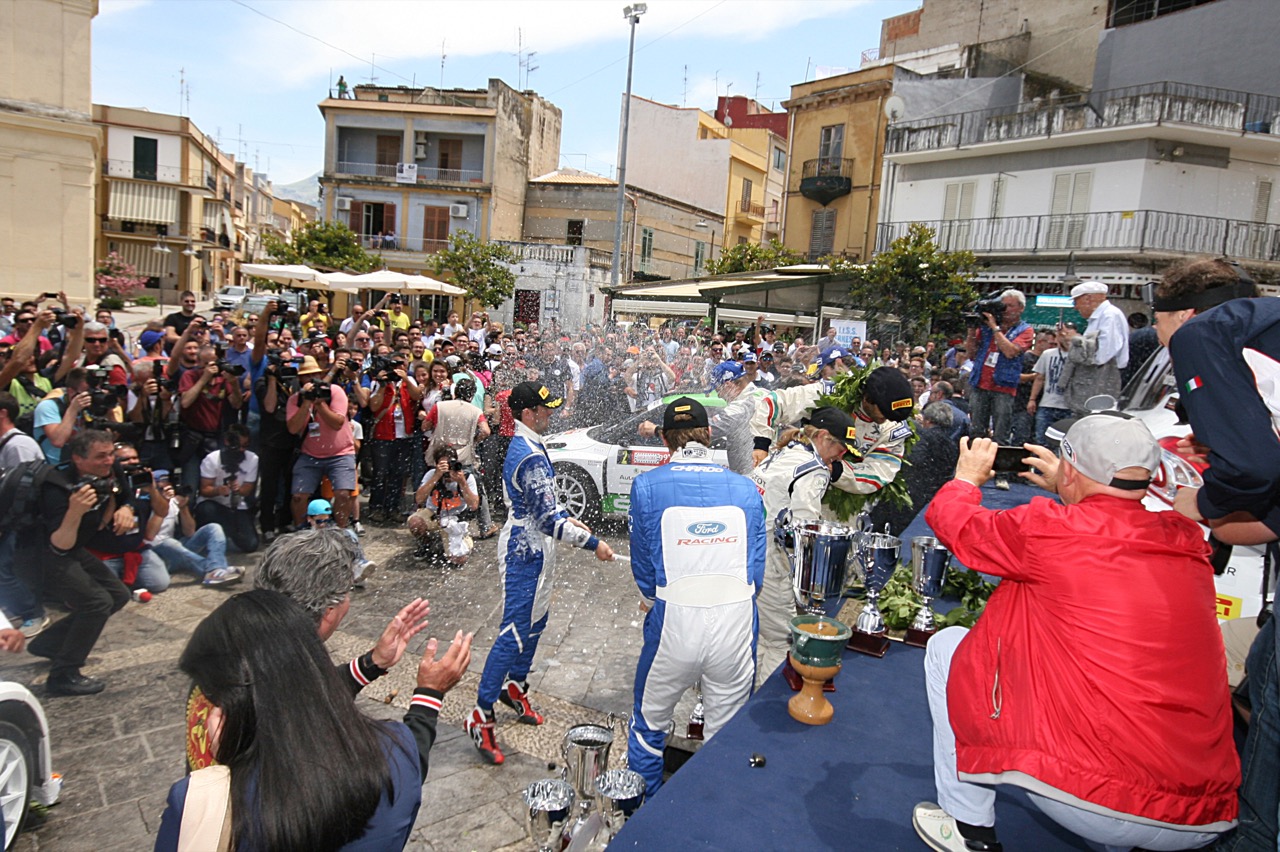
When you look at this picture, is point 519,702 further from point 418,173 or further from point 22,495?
point 418,173

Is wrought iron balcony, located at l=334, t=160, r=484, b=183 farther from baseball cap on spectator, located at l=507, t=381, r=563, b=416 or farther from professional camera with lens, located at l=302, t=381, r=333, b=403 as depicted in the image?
baseball cap on spectator, located at l=507, t=381, r=563, b=416

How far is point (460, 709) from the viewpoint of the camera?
16.8 feet

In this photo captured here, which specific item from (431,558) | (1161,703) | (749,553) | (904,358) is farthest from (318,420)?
(904,358)

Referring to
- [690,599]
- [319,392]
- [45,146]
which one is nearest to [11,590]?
[319,392]

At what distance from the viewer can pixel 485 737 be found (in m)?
4.51

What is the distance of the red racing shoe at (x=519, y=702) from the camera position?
486 centimetres

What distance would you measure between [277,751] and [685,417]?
8.56 feet

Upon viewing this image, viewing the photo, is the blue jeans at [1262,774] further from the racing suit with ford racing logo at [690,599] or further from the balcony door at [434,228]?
the balcony door at [434,228]

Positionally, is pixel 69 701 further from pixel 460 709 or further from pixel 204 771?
pixel 204 771

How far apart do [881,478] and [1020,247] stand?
24788 millimetres

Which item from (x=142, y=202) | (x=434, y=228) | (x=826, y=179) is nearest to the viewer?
(x=826, y=179)

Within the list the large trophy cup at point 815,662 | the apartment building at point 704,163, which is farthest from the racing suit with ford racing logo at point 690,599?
the apartment building at point 704,163

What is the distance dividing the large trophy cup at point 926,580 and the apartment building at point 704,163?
44.2 meters

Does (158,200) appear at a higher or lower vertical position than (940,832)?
higher
